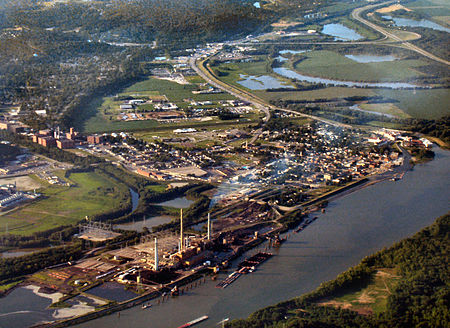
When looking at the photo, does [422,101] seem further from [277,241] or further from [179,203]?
[277,241]

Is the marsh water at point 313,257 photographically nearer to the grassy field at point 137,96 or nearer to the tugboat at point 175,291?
the tugboat at point 175,291

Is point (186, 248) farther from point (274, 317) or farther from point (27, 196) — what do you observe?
point (27, 196)

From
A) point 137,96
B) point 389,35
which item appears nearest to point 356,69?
point 389,35

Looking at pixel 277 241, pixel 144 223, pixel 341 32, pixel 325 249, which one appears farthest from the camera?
pixel 341 32

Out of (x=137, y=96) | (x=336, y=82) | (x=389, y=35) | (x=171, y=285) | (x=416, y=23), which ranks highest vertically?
→ (x=416, y=23)

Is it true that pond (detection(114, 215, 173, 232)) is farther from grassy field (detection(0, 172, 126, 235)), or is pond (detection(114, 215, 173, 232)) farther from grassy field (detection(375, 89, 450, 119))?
grassy field (detection(375, 89, 450, 119))

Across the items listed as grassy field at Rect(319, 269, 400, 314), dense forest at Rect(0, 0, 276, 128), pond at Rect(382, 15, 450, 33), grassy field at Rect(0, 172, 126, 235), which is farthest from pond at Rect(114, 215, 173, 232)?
pond at Rect(382, 15, 450, 33)

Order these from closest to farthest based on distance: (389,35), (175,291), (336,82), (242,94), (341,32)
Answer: (175,291)
(242,94)
(336,82)
(389,35)
(341,32)

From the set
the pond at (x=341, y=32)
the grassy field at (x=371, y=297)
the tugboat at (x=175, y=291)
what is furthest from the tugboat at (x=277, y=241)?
the pond at (x=341, y=32)

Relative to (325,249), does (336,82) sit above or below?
above
